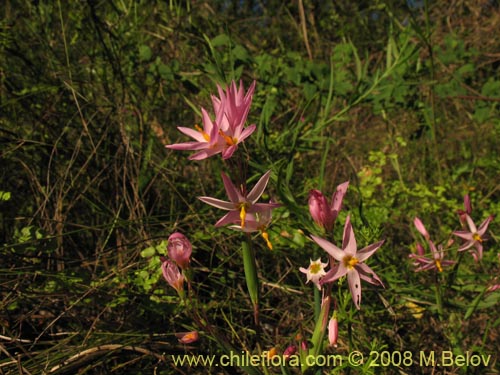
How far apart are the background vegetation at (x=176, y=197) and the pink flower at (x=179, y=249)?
214 millimetres

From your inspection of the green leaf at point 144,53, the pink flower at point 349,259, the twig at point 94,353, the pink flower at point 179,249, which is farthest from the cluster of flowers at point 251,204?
the green leaf at point 144,53

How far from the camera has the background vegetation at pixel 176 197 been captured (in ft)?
4.12

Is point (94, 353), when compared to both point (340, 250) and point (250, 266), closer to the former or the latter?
point (250, 266)

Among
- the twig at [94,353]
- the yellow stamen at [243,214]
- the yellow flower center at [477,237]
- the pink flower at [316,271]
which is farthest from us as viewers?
the yellow flower center at [477,237]

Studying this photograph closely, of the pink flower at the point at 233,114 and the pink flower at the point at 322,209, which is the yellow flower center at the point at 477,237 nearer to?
the pink flower at the point at 322,209

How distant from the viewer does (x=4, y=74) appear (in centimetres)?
194

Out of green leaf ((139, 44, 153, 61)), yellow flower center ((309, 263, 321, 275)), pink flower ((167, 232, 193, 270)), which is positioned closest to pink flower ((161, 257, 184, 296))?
pink flower ((167, 232, 193, 270))

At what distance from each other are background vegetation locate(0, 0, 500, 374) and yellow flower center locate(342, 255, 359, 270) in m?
0.09

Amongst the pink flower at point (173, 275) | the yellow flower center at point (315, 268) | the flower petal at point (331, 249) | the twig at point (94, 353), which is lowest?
the twig at point (94, 353)

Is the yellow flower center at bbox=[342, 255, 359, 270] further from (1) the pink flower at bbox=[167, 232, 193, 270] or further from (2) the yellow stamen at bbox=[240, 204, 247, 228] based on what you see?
(1) the pink flower at bbox=[167, 232, 193, 270]

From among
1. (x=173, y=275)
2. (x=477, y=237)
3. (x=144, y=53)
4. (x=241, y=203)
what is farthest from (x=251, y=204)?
(x=144, y=53)

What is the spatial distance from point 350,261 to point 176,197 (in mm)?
1081

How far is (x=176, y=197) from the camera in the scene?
1.80 meters

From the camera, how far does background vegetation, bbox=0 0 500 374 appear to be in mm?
1257
